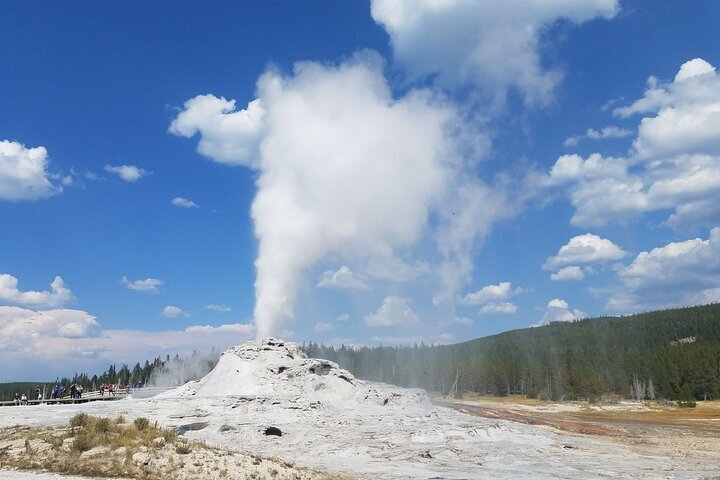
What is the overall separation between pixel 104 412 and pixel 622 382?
78.5 meters

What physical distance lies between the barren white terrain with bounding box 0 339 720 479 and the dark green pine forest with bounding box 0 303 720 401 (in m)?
42.4

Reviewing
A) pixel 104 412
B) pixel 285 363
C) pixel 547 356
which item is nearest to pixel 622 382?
pixel 547 356

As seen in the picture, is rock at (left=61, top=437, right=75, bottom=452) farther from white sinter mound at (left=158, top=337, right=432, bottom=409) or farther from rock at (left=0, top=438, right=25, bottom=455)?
white sinter mound at (left=158, top=337, right=432, bottom=409)

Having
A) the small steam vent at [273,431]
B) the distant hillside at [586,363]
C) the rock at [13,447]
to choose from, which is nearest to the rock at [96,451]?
the rock at [13,447]

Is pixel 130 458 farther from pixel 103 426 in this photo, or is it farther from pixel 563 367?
pixel 563 367

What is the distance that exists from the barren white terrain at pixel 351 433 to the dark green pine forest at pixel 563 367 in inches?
1669

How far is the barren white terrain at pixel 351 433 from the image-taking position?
803 inches

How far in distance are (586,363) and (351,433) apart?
74.5 metres

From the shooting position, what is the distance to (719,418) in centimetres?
5088

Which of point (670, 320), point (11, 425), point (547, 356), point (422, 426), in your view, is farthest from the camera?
point (670, 320)

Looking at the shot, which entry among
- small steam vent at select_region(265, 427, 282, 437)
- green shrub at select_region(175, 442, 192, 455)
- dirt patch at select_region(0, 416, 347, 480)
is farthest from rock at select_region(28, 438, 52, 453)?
small steam vent at select_region(265, 427, 282, 437)

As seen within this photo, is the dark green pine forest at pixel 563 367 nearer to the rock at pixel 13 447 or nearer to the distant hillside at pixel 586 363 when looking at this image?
the distant hillside at pixel 586 363

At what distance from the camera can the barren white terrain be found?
66.9 ft

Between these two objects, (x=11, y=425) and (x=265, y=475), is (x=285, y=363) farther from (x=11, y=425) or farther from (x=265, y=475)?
(x=265, y=475)
